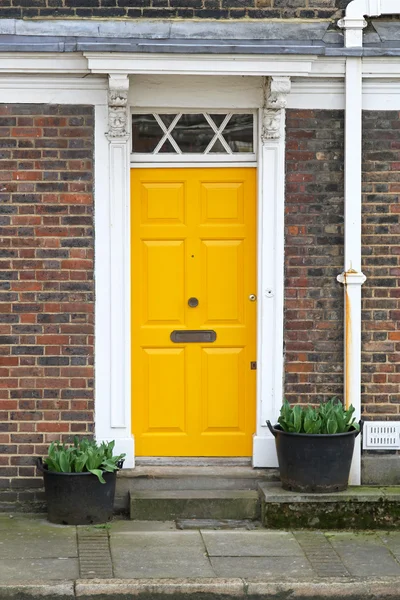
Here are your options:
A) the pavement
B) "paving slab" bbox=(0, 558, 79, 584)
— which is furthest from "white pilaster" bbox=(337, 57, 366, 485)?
"paving slab" bbox=(0, 558, 79, 584)

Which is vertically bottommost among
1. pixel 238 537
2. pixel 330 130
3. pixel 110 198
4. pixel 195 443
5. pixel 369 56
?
pixel 238 537

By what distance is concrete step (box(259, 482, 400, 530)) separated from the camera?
809 centimetres

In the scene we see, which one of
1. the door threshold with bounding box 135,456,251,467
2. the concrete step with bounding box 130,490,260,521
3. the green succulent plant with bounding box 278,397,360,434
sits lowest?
the concrete step with bounding box 130,490,260,521

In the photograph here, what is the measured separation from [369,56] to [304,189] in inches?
42.9

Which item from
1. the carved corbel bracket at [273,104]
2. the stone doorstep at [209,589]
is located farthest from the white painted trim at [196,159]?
the stone doorstep at [209,589]

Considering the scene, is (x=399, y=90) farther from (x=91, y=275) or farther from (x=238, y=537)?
(x=238, y=537)

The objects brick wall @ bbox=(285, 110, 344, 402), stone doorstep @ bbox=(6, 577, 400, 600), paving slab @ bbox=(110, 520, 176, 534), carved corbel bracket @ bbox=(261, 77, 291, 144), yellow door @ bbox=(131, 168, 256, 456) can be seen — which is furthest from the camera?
yellow door @ bbox=(131, 168, 256, 456)

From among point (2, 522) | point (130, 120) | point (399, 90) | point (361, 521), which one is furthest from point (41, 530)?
point (399, 90)

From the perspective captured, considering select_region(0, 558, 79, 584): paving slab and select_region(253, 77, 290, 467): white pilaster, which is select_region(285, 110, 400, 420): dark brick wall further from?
select_region(0, 558, 79, 584): paving slab

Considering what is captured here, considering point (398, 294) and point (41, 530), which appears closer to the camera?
point (41, 530)

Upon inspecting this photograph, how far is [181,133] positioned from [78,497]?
2823 millimetres

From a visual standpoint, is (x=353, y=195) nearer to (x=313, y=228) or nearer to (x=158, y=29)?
(x=313, y=228)

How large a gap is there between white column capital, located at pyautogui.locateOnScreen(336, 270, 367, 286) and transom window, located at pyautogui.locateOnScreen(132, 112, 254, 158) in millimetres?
1255

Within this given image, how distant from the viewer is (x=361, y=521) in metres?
8.13
